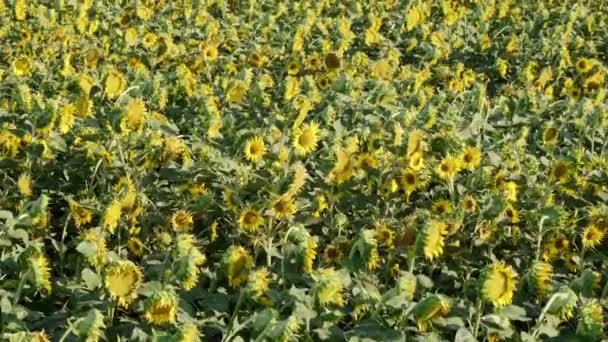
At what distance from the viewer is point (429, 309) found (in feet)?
7.38

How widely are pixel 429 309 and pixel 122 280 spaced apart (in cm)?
82

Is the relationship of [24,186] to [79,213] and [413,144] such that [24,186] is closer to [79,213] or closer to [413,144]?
[79,213]

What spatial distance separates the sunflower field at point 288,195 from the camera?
2.40m

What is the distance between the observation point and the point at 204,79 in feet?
15.7

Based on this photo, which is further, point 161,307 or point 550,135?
point 550,135

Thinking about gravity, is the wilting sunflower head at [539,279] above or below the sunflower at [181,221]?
above

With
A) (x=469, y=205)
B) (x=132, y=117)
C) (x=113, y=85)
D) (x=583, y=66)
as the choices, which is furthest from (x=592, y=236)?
(x=583, y=66)

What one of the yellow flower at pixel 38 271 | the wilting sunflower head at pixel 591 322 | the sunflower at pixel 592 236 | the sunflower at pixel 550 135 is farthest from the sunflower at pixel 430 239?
the sunflower at pixel 550 135

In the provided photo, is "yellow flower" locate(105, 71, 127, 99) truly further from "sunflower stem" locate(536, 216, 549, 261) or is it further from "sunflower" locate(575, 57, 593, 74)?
"sunflower" locate(575, 57, 593, 74)

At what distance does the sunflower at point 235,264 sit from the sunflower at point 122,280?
261mm

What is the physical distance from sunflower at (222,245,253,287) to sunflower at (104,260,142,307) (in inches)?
10.3

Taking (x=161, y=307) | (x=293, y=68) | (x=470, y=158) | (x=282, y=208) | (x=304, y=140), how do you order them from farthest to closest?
(x=293, y=68) < (x=304, y=140) < (x=470, y=158) < (x=282, y=208) < (x=161, y=307)

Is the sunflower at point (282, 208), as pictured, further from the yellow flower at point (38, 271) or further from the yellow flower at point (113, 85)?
the yellow flower at point (113, 85)

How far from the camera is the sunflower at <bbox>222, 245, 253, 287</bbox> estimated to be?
2.42 meters
